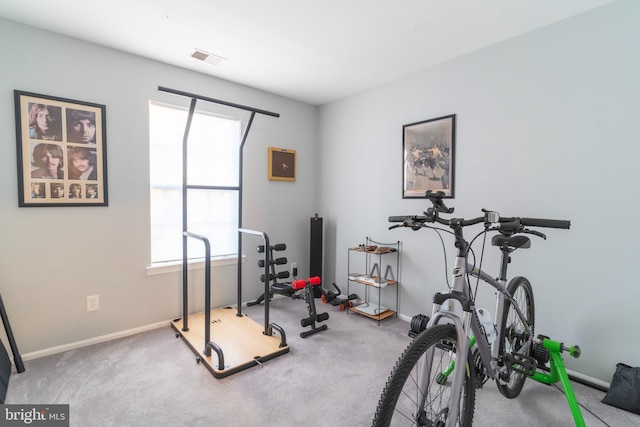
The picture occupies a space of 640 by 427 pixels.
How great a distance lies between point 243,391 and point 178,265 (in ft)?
4.98

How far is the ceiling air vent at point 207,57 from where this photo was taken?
2621mm

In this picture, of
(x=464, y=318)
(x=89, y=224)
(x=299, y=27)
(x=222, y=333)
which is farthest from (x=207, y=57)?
(x=464, y=318)

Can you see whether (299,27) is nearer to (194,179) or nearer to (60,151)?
(194,179)

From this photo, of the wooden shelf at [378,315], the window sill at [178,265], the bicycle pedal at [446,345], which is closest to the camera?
the bicycle pedal at [446,345]

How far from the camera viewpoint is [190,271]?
10.1 feet

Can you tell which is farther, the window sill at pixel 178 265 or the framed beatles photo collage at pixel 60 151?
the window sill at pixel 178 265

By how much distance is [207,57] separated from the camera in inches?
107

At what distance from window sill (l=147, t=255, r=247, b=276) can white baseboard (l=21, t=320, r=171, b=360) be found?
1.61 feet

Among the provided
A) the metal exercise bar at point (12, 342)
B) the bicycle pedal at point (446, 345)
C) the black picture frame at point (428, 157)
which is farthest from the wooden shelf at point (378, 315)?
the metal exercise bar at point (12, 342)

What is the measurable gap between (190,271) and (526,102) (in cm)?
328

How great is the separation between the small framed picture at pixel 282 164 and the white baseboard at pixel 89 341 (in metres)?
1.92

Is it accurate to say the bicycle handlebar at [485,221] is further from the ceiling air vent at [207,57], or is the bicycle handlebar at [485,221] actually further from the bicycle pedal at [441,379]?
the ceiling air vent at [207,57]

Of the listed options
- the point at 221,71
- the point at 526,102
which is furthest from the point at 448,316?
the point at 221,71

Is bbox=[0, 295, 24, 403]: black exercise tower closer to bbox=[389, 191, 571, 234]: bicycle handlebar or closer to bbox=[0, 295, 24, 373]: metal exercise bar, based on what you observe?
bbox=[0, 295, 24, 373]: metal exercise bar
